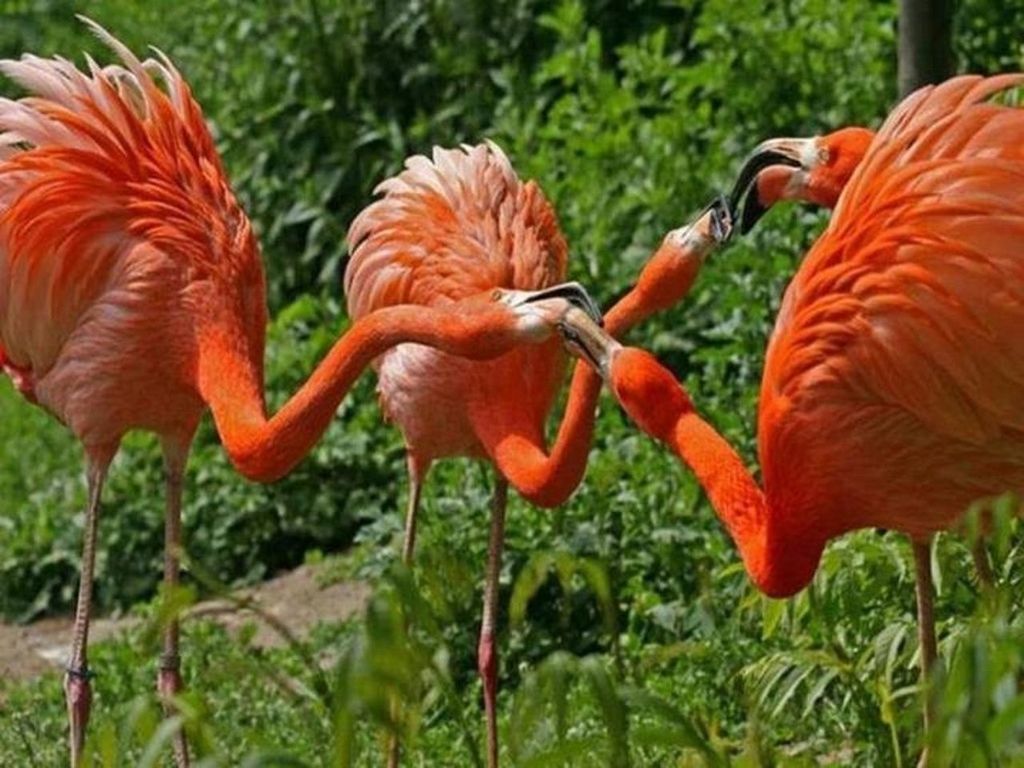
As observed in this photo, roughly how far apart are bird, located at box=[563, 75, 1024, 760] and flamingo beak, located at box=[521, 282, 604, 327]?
40 millimetres

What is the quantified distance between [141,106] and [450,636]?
160cm

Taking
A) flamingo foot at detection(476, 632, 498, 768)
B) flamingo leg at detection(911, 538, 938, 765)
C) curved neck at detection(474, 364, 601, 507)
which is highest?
curved neck at detection(474, 364, 601, 507)

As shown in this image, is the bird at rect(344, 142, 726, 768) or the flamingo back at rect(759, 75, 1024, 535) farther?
the bird at rect(344, 142, 726, 768)

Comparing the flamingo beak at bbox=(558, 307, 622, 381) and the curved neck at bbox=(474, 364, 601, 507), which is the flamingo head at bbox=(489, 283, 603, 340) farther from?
the curved neck at bbox=(474, 364, 601, 507)

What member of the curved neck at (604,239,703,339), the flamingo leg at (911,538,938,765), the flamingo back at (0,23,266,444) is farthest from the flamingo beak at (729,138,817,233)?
the flamingo back at (0,23,266,444)

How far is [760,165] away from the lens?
533cm

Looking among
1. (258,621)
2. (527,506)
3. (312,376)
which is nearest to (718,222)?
(312,376)

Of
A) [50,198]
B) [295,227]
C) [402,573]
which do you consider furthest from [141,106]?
[295,227]

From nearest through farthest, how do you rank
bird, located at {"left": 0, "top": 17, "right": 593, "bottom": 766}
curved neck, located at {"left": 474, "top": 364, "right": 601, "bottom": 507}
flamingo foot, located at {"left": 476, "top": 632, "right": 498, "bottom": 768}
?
1. curved neck, located at {"left": 474, "top": 364, "right": 601, "bottom": 507}
2. bird, located at {"left": 0, "top": 17, "right": 593, "bottom": 766}
3. flamingo foot, located at {"left": 476, "top": 632, "right": 498, "bottom": 768}

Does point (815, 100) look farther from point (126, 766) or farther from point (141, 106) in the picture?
point (126, 766)

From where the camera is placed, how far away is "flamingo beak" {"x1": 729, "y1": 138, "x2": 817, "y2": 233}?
528 cm

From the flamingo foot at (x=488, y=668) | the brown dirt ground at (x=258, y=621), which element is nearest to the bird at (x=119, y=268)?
the flamingo foot at (x=488, y=668)

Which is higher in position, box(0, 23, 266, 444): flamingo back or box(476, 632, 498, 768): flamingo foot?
box(0, 23, 266, 444): flamingo back

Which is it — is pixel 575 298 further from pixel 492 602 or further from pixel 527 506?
pixel 527 506
